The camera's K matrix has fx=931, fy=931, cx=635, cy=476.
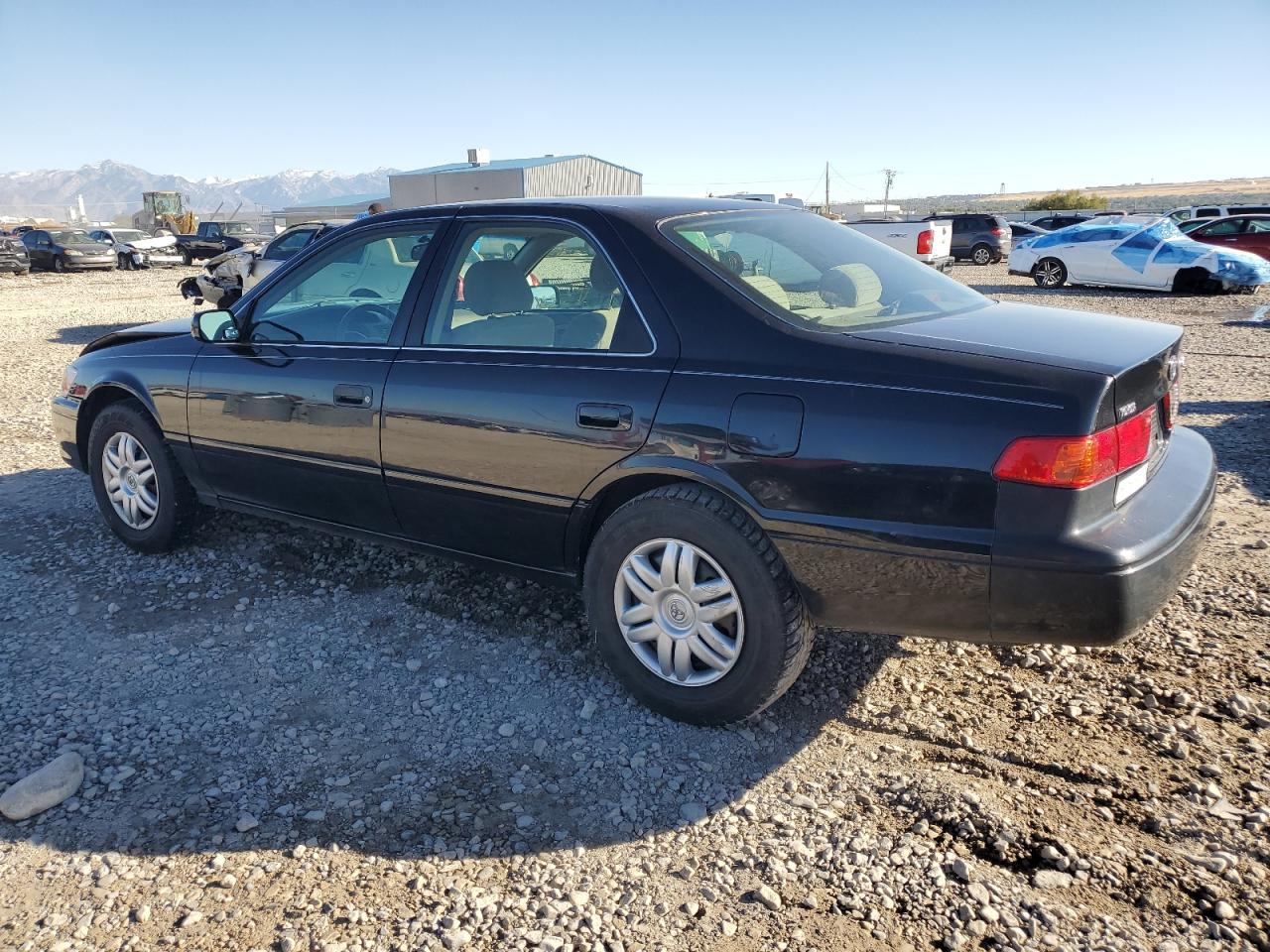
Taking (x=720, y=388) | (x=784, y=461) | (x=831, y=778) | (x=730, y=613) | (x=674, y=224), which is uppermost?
(x=674, y=224)

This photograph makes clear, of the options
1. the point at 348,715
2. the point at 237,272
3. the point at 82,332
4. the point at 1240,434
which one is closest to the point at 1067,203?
the point at 237,272

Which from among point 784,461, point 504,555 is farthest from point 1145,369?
point 504,555

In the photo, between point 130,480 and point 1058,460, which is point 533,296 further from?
point 130,480

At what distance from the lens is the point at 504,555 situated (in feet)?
11.5

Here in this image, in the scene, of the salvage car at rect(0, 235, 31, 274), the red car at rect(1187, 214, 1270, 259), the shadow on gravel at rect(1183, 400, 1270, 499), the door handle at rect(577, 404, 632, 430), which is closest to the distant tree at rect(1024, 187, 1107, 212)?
the red car at rect(1187, 214, 1270, 259)

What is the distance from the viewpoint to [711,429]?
9.30 ft

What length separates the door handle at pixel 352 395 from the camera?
3.66 meters

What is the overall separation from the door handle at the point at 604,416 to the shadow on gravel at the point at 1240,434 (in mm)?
3858

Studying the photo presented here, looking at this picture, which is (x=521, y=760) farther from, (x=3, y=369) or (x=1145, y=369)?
(x=3, y=369)

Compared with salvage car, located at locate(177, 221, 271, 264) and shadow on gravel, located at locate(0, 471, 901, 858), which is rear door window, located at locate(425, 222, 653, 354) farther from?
salvage car, located at locate(177, 221, 271, 264)

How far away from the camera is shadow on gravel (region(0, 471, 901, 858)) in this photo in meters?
2.70

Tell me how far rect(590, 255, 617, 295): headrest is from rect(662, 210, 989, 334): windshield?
0.23 metres

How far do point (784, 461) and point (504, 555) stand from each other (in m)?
1.26

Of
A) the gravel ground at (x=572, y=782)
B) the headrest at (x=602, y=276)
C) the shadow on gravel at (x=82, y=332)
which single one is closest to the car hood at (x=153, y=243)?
the shadow on gravel at (x=82, y=332)
